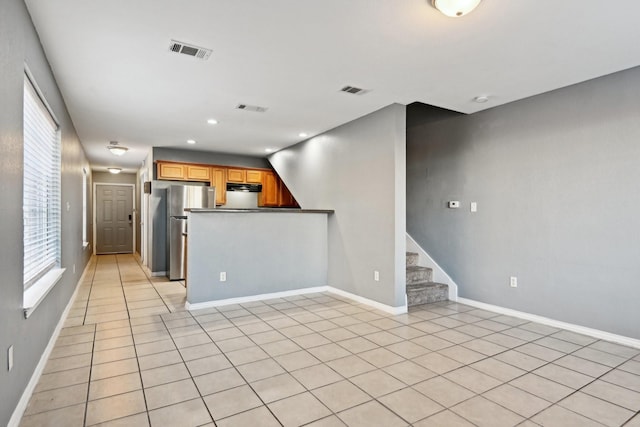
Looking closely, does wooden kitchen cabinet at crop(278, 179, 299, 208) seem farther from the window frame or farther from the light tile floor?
the window frame

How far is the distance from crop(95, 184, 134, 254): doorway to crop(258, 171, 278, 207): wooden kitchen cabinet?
16.4 feet

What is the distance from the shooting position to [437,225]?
15.7 ft

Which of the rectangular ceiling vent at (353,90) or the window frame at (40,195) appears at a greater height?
the rectangular ceiling vent at (353,90)

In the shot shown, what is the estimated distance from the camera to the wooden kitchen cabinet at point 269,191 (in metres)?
7.60

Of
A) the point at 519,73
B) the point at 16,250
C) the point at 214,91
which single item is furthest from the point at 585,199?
the point at 16,250

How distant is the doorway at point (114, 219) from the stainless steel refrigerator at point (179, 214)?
451 cm

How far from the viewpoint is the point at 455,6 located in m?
1.96

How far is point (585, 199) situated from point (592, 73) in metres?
1.16

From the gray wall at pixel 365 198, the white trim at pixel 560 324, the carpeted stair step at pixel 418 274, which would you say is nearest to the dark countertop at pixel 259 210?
the gray wall at pixel 365 198

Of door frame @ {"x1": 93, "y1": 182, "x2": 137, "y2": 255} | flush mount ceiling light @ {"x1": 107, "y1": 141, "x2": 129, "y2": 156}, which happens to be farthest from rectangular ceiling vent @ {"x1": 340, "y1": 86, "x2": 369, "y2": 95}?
door frame @ {"x1": 93, "y1": 182, "x2": 137, "y2": 255}

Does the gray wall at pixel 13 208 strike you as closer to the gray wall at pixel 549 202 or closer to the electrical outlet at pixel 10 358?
the electrical outlet at pixel 10 358

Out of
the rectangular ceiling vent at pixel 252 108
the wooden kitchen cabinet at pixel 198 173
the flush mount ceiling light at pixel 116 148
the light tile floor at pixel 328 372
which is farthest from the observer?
the wooden kitchen cabinet at pixel 198 173

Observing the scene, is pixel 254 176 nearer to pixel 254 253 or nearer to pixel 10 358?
pixel 254 253

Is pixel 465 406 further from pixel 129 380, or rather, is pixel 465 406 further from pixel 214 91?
pixel 214 91
